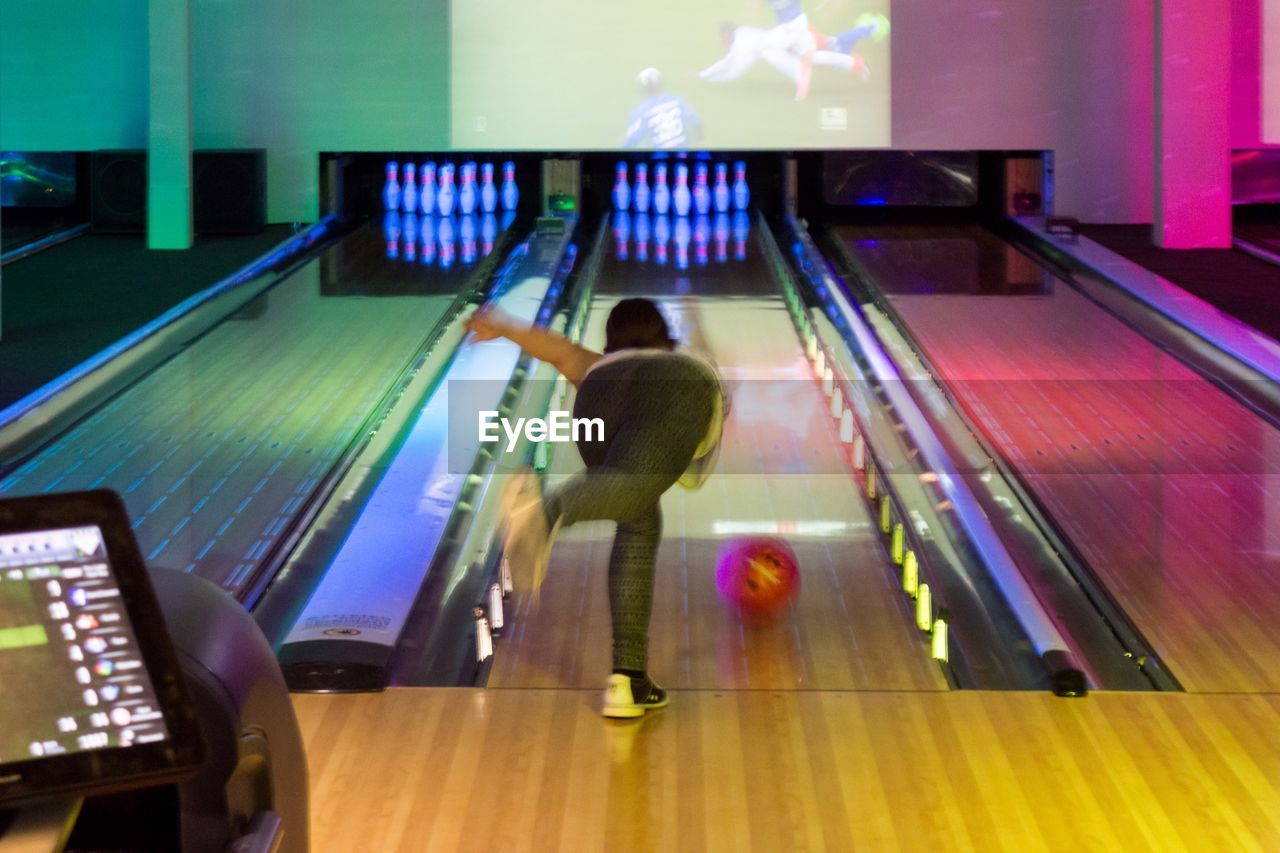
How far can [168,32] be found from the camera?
7531 mm

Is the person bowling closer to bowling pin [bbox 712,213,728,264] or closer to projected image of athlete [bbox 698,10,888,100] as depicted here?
bowling pin [bbox 712,213,728,264]

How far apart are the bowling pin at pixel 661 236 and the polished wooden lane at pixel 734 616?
7.29 ft

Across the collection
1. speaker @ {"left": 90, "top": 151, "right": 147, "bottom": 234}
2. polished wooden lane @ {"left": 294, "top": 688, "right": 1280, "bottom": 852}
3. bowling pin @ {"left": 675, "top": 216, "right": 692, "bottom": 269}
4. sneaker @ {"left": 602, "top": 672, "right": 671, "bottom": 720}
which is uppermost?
speaker @ {"left": 90, "top": 151, "right": 147, "bottom": 234}

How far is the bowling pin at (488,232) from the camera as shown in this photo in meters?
7.55

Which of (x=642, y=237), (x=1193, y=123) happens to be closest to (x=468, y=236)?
(x=642, y=237)

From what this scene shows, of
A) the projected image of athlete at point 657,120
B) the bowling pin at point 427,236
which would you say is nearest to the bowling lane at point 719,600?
the bowling pin at point 427,236

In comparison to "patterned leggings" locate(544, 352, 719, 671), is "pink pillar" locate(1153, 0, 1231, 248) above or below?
above

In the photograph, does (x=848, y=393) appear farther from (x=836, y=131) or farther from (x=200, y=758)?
(x=200, y=758)

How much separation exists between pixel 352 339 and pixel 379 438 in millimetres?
1313

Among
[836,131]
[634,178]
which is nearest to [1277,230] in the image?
[836,131]

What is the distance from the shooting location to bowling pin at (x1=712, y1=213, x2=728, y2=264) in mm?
7461

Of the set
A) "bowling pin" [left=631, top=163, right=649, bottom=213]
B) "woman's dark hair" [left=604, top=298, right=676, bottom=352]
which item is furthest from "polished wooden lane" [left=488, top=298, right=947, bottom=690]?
"bowling pin" [left=631, top=163, right=649, bottom=213]

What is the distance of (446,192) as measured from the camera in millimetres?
8375

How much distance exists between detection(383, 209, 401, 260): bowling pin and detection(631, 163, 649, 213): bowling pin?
1.35 meters
